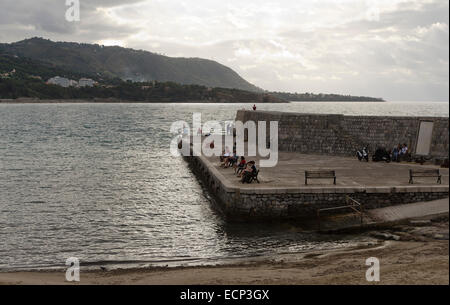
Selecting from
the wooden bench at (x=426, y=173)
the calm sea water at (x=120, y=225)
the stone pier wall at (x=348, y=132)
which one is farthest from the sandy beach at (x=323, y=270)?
the stone pier wall at (x=348, y=132)

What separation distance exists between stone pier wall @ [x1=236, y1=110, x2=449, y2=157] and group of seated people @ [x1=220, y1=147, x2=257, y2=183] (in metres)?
6.70

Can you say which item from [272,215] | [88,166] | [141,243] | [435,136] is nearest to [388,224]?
[272,215]

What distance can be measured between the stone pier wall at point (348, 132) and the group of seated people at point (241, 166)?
6.70m

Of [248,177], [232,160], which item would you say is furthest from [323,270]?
[232,160]

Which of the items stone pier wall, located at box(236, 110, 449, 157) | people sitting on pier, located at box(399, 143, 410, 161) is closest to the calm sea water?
stone pier wall, located at box(236, 110, 449, 157)

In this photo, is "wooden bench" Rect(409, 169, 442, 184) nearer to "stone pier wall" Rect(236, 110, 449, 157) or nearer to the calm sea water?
the calm sea water

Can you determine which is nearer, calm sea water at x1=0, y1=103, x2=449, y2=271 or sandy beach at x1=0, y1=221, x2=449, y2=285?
sandy beach at x1=0, y1=221, x2=449, y2=285

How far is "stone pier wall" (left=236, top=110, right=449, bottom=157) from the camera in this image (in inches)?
945

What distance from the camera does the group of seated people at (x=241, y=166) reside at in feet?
61.2

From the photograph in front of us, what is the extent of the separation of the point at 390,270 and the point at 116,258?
851 centimetres

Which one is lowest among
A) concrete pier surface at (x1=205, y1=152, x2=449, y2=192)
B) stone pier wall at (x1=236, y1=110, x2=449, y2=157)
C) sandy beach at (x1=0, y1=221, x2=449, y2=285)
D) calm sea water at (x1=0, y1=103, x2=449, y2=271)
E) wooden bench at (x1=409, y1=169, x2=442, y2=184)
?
calm sea water at (x1=0, y1=103, x2=449, y2=271)

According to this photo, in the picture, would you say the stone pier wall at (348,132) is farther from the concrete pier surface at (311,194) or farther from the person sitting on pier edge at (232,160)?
the person sitting on pier edge at (232,160)

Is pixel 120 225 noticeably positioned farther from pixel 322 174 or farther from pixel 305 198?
pixel 322 174
